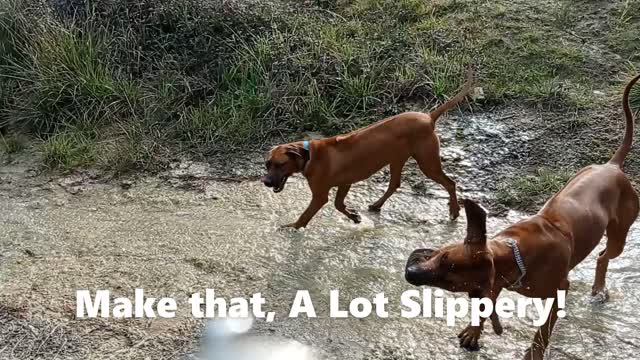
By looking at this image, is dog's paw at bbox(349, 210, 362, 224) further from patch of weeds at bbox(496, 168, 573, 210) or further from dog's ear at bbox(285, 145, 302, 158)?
patch of weeds at bbox(496, 168, 573, 210)

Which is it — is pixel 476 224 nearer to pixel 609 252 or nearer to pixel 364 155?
pixel 609 252

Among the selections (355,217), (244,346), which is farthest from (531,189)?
(244,346)

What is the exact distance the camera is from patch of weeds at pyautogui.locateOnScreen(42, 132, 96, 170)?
6.69 meters

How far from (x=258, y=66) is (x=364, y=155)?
100 inches

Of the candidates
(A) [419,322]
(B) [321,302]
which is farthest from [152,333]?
(A) [419,322]

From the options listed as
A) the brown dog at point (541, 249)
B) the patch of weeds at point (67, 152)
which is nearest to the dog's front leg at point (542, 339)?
the brown dog at point (541, 249)

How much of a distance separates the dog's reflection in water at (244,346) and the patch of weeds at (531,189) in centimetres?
217

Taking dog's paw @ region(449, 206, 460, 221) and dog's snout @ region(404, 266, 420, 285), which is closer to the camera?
dog's snout @ region(404, 266, 420, 285)

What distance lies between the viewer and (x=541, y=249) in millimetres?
3629

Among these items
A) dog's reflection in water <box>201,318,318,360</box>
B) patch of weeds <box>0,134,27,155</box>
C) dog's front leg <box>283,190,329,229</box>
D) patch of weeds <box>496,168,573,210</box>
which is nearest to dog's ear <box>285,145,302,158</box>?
dog's front leg <box>283,190,329,229</box>

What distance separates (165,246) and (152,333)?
3.36 ft

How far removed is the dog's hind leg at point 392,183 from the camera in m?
5.47

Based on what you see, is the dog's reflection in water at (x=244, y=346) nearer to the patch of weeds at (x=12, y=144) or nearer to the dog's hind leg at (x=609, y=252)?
the dog's hind leg at (x=609, y=252)

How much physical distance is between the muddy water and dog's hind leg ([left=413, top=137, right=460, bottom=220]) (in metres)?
0.15
